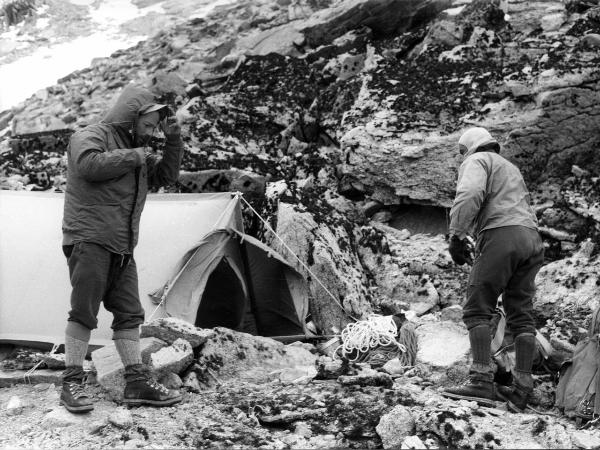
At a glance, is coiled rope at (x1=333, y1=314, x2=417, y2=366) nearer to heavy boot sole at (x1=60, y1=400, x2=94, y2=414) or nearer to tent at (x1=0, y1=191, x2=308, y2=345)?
tent at (x1=0, y1=191, x2=308, y2=345)

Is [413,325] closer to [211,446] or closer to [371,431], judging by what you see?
[371,431]

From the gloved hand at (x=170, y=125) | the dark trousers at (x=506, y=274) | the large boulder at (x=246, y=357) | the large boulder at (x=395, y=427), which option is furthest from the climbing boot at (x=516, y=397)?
the gloved hand at (x=170, y=125)

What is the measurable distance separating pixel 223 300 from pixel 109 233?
122 inches

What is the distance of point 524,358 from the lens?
551 centimetres

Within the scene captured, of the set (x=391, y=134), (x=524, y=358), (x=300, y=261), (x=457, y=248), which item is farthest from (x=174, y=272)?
(x=391, y=134)

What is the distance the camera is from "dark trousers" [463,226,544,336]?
5457 mm

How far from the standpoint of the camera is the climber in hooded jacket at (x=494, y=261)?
5441 millimetres

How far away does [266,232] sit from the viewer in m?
9.16

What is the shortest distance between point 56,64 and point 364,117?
80.5ft

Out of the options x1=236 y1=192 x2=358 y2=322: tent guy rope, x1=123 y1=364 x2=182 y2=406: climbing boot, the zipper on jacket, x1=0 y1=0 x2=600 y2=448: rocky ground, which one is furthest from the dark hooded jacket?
x1=236 y1=192 x2=358 y2=322: tent guy rope

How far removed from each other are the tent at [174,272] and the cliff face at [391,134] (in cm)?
59

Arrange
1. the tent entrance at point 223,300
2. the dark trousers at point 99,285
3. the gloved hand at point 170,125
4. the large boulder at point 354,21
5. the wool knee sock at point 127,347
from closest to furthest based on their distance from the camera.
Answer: the dark trousers at point 99,285
the wool knee sock at point 127,347
the gloved hand at point 170,125
the tent entrance at point 223,300
the large boulder at point 354,21

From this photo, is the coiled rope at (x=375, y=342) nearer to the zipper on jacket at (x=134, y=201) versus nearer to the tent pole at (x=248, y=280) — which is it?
the tent pole at (x=248, y=280)

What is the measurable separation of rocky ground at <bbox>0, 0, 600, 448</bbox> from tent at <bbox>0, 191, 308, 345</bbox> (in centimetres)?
57
